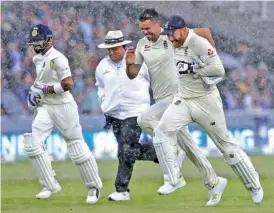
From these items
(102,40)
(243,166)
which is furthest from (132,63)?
(102,40)

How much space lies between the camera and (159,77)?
12.5 metres

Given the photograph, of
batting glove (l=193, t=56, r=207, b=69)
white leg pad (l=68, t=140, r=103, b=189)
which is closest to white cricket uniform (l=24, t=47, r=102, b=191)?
white leg pad (l=68, t=140, r=103, b=189)

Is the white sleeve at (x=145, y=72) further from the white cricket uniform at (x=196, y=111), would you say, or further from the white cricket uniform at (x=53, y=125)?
the white cricket uniform at (x=196, y=111)

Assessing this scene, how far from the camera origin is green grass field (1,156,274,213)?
11.6 meters

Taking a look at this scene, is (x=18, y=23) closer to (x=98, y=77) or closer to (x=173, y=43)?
(x=98, y=77)

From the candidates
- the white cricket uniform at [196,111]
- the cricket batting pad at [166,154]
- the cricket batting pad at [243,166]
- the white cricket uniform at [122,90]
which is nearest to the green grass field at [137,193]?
the cricket batting pad at [243,166]

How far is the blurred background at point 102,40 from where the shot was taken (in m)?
19.1

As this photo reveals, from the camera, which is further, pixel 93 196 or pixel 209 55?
pixel 93 196

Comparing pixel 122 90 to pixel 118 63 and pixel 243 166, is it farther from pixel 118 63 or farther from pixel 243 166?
pixel 243 166

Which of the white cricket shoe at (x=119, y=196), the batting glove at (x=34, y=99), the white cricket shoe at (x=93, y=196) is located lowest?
the white cricket shoe at (x=119, y=196)

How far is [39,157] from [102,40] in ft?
23.6

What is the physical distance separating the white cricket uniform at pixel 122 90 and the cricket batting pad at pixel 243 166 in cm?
173

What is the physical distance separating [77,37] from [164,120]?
8.46 meters

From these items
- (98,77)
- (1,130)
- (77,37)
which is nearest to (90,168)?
(98,77)
